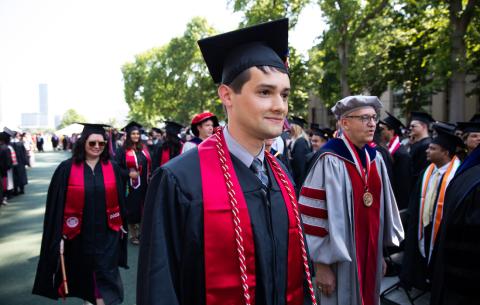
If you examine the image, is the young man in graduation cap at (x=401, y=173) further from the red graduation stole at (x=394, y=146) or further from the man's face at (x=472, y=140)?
the man's face at (x=472, y=140)

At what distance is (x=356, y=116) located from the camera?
3.04 metres

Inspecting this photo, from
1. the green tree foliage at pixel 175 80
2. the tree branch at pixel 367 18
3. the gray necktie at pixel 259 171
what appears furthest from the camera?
the green tree foliage at pixel 175 80

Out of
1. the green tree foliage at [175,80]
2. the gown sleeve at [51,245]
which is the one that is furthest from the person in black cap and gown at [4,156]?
the green tree foliage at [175,80]

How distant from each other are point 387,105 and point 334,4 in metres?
15.9

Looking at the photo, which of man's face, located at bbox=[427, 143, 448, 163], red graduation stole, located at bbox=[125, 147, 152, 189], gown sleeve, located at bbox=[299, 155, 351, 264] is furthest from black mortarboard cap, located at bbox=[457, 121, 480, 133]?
red graduation stole, located at bbox=[125, 147, 152, 189]

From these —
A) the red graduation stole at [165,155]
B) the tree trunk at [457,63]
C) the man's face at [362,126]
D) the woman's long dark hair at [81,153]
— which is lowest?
the red graduation stole at [165,155]

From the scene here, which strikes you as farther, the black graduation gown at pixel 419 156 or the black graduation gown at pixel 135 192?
the black graduation gown at pixel 135 192

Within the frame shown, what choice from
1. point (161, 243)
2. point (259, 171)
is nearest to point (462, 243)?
point (259, 171)

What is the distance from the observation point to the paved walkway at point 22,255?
14.3 feet

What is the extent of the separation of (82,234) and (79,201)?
13.5 inches

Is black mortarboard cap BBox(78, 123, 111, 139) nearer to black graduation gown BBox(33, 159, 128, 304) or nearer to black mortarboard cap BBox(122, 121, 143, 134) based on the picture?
black graduation gown BBox(33, 159, 128, 304)

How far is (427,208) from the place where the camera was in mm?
4184

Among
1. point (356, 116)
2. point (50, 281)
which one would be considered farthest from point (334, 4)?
point (50, 281)

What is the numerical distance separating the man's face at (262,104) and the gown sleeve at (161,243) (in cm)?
41
